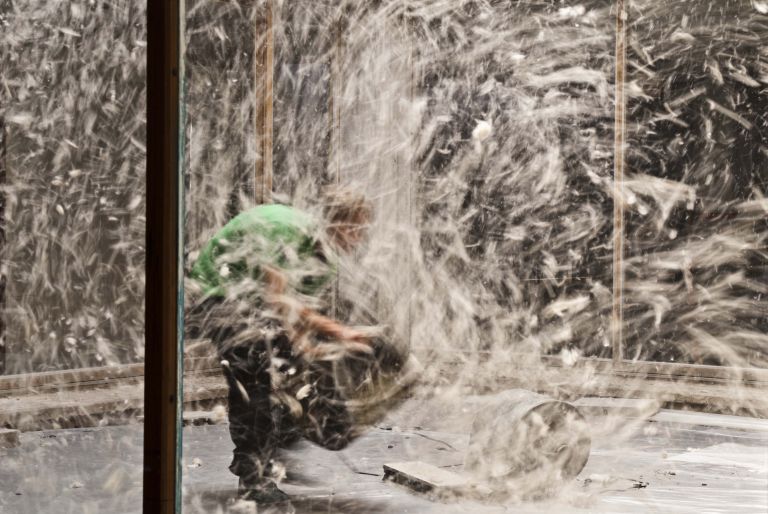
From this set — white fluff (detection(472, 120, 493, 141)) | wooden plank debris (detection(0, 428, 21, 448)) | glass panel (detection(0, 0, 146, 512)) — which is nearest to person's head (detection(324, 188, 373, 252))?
white fluff (detection(472, 120, 493, 141))

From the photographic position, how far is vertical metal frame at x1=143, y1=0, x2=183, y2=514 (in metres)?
1.08

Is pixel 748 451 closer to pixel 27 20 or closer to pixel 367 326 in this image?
pixel 367 326

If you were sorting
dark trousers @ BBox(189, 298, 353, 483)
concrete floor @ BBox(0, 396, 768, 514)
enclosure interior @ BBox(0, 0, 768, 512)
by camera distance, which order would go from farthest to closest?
dark trousers @ BBox(189, 298, 353, 483)
enclosure interior @ BBox(0, 0, 768, 512)
concrete floor @ BBox(0, 396, 768, 514)

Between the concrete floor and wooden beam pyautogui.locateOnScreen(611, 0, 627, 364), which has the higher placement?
wooden beam pyautogui.locateOnScreen(611, 0, 627, 364)

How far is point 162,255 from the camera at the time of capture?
109 cm

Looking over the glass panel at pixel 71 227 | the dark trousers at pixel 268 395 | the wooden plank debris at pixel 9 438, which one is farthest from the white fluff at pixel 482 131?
the wooden plank debris at pixel 9 438

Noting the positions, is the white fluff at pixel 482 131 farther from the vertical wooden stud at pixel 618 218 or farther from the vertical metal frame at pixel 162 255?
the vertical metal frame at pixel 162 255

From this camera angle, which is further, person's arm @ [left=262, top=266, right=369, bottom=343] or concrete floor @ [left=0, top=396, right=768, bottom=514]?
person's arm @ [left=262, top=266, right=369, bottom=343]

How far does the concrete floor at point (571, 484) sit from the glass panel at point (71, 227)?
29.5 inches

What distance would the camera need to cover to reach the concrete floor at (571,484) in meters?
1.52

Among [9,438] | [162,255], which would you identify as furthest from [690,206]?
[9,438]

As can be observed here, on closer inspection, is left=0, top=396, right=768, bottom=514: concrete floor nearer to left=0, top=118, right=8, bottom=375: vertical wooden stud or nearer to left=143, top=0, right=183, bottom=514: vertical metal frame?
left=143, top=0, right=183, bottom=514: vertical metal frame

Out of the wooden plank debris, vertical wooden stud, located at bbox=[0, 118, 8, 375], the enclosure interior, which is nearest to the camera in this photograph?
the enclosure interior

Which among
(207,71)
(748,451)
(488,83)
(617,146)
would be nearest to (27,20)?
(207,71)
